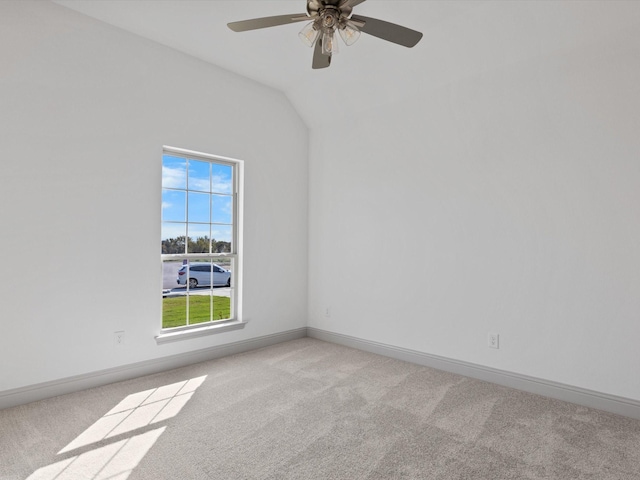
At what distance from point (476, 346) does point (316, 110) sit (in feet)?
10.2

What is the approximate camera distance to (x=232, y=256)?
398 centimetres

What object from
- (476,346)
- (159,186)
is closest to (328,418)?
(476,346)

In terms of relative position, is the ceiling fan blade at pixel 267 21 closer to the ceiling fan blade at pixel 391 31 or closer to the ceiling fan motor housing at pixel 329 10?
the ceiling fan motor housing at pixel 329 10

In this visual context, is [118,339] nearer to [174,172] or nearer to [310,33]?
[174,172]

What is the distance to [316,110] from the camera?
4.38 metres

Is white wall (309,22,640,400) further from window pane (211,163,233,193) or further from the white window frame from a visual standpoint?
window pane (211,163,233,193)

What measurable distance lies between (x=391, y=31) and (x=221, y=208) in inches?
101

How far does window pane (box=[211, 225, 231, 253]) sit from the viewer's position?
386 centimetres

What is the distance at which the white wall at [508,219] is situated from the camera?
2.56 m

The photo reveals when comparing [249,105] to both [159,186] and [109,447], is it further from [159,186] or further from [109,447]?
[109,447]

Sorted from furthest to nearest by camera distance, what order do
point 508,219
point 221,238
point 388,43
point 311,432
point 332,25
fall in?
point 221,238 → point 388,43 → point 508,219 → point 311,432 → point 332,25

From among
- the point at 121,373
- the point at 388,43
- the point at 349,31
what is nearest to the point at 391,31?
the point at 349,31

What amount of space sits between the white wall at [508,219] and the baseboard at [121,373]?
44.6 inches

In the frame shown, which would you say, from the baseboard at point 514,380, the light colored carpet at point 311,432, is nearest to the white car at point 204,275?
the light colored carpet at point 311,432
